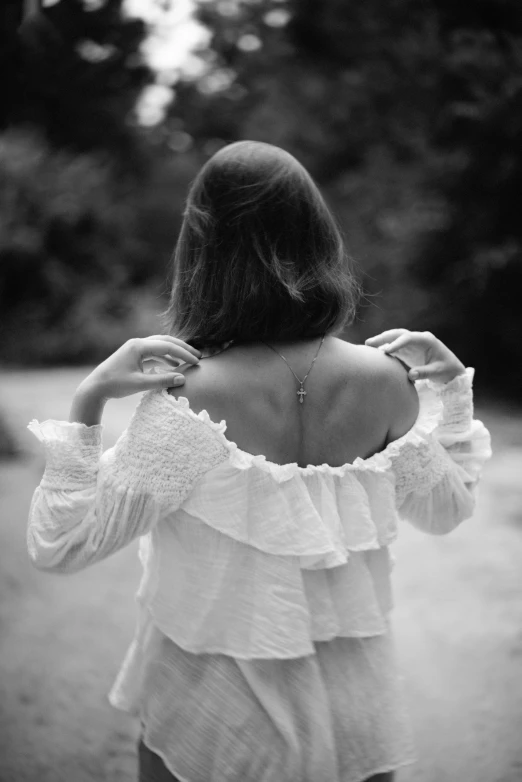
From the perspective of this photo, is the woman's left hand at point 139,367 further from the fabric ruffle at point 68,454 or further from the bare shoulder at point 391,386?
the bare shoulder at point 391,386

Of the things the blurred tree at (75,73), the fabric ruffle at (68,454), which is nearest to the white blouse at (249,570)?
the fabric ruffle at (68,454)

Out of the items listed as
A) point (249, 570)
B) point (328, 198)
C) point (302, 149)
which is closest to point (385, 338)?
point (249, 570)

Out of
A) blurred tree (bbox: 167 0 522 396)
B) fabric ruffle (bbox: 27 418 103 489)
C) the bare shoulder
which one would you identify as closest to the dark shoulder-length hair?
the bare shoulder

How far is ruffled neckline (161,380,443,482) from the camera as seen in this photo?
3.87 feet

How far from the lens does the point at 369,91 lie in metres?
10.4

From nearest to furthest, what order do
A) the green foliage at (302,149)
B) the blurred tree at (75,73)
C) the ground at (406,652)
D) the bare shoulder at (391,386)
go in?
1. the bare shoulder at (391,386)
2. the ground at (406,652)
3. the blurred tree at (75,73)
4. the green foliage at (302,149)

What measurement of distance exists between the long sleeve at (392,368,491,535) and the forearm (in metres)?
0.57

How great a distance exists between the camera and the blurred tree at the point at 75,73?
2799 mm

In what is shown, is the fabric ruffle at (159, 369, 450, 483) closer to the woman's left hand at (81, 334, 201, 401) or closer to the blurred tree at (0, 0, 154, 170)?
the woman's left hand at (81, 334, 201, 401)

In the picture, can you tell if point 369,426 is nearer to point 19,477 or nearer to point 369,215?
point 19,477

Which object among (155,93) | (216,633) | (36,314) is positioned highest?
(216,633)

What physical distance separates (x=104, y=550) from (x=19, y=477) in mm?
4673

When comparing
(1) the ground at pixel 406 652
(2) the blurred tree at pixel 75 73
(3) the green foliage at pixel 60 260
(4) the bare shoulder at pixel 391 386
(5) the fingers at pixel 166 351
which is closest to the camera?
(5) the fingers at pixel 166 351

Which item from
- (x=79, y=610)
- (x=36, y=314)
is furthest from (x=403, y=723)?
(x=36, y=314)
